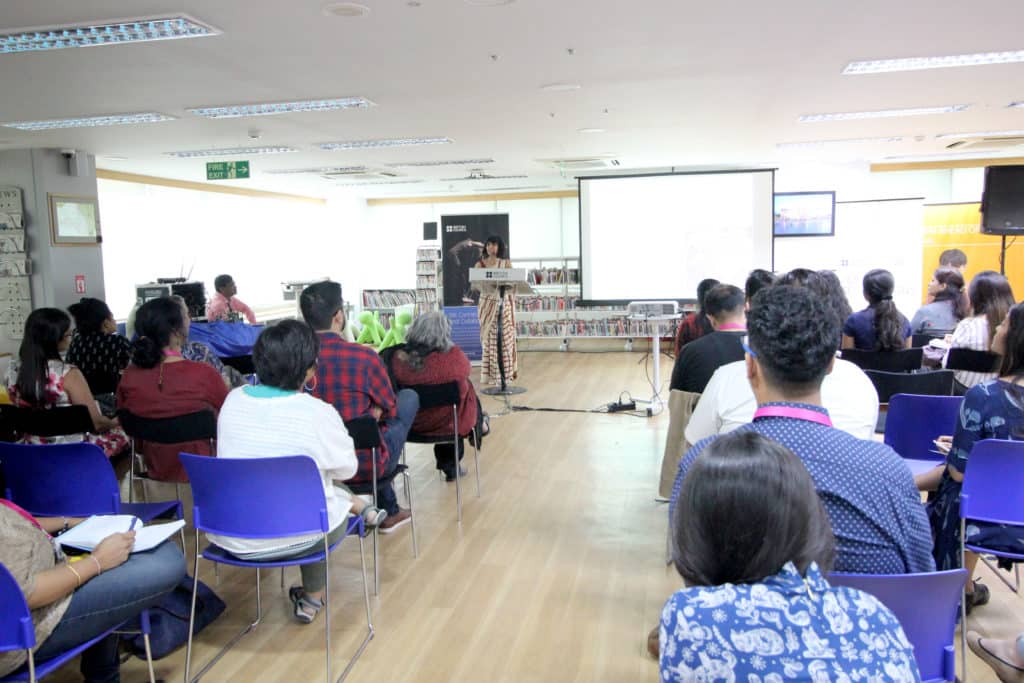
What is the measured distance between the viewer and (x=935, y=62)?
5.01 m

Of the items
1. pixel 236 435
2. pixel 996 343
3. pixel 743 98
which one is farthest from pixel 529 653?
pixel 743 98

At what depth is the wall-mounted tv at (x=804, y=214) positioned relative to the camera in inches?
442

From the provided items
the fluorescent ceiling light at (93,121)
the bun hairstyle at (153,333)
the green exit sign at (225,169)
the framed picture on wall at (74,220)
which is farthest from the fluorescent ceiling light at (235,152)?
the bun hairstyle at (153,333)

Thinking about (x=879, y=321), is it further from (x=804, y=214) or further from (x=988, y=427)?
(x=804, y=214)

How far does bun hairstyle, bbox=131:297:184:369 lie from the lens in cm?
357

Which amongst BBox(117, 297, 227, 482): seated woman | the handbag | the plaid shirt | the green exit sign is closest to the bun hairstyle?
BBox(117, 297, 227, 482): seated woman

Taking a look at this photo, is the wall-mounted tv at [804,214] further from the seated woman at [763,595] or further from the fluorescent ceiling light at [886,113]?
the seated woman at [763,595]

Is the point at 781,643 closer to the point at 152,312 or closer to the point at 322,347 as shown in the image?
the point at 322,347

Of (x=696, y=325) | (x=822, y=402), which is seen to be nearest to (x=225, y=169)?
(x=696, y=325)

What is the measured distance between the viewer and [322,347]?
3.55 m

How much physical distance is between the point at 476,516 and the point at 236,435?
6.65 feet

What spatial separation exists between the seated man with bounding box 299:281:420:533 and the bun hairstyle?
0.65 meters

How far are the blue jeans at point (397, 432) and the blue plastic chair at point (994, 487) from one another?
7.93 ft

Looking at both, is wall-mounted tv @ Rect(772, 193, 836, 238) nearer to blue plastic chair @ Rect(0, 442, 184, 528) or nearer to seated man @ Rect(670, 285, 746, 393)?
seated man @ Rect(670, 285, 746, 393)
